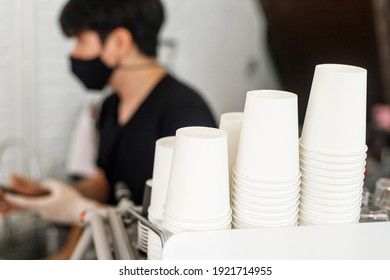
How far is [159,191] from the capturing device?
30.4 inches

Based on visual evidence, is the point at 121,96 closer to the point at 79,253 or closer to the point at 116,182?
the point at 116,182

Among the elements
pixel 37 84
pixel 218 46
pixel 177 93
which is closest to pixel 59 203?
pixel 37 84

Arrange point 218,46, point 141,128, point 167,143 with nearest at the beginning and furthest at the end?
point 167,143 < point 141,128 < point 218,46

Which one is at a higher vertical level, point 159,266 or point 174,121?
point 174,121

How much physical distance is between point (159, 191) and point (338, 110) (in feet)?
0.92

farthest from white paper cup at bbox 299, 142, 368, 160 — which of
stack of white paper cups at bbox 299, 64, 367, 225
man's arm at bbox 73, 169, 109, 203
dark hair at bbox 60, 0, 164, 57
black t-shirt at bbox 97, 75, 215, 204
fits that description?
man's arm at bbox 73, 169, 109, 203

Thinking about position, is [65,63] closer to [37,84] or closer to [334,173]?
[37,84]

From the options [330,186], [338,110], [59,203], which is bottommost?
[59,203]

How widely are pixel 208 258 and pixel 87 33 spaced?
36.5 inches

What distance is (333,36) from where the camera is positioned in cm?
185

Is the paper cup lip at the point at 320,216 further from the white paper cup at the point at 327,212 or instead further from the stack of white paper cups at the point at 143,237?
the stack of white paper cups at the point at 143,237

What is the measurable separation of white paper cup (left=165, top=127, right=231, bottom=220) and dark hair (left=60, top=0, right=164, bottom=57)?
0.81 metres

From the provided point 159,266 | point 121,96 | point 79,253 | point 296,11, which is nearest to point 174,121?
point 121,96

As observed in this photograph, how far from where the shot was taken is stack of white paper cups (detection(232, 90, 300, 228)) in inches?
27.8
